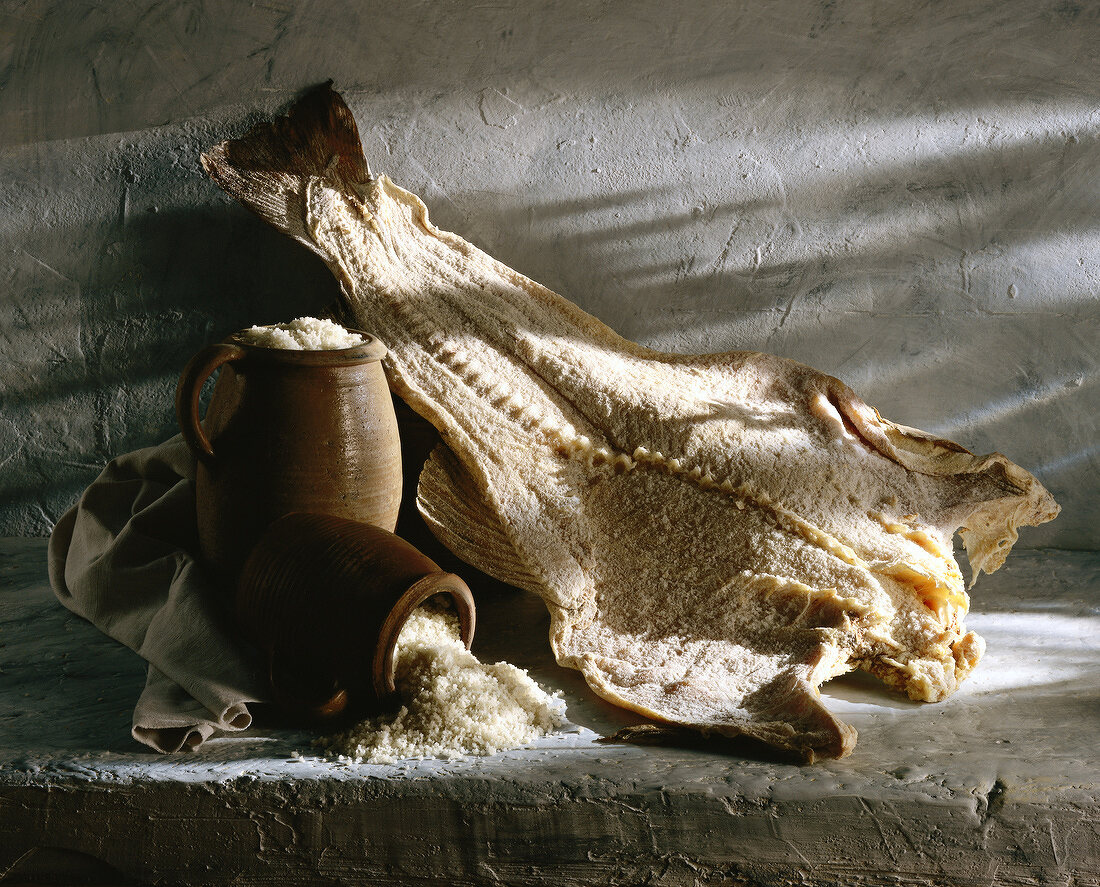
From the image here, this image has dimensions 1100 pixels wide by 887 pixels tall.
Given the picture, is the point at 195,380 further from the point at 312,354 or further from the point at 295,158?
the point at 295,158

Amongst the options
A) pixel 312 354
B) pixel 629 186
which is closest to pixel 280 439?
pixel 312 354

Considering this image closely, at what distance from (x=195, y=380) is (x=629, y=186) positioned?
1410mm

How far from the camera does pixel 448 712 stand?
5.51 ft

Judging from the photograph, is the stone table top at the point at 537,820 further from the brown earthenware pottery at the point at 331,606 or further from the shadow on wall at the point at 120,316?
the shadow on wall at the point at 120,316

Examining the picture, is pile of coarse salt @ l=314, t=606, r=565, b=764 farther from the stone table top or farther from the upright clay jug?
the upright clay jug

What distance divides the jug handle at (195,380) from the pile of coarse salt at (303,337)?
0.09m

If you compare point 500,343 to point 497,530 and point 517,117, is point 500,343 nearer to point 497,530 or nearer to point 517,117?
point 497,530

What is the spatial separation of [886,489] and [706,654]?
0.70 m

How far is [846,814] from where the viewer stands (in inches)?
59.4

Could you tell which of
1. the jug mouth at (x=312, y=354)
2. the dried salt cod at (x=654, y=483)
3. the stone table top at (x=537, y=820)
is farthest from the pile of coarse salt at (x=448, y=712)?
the jug mouth at (x=312, y=354)

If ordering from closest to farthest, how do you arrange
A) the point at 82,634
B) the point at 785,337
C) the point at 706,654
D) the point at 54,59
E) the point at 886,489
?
1. the point at 706,654
2. the point at 82,634
3. the point at 886,489
4. the point at 54,59
5. the point at 785,337

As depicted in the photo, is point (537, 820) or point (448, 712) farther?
point (448, 712)

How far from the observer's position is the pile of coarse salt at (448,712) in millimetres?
1638

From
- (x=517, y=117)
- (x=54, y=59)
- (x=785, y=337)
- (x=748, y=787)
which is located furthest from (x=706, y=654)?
(x=54, y=59)
